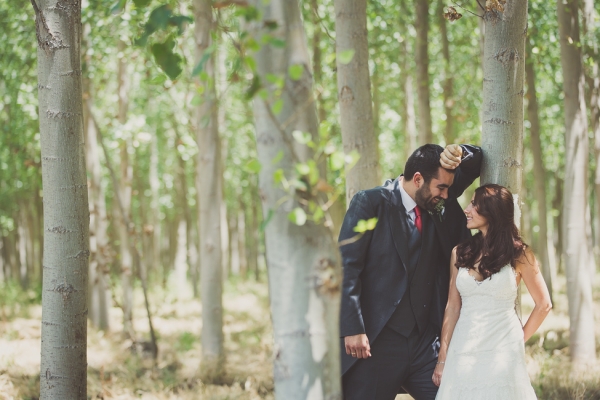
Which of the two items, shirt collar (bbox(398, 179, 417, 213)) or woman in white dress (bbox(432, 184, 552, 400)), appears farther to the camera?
shirt collar (bbox(398, 179, 417, 213))

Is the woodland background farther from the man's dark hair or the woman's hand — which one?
the woman's hand

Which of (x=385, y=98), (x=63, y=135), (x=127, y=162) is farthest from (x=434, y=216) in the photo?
(x=385, y=98)

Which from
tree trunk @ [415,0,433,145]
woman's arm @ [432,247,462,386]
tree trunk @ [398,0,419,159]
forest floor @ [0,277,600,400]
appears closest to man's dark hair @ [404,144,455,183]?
woman's arm @ [432,247,462,386]

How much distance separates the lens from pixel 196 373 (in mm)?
7184

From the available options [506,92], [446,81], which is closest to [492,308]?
[506,92]

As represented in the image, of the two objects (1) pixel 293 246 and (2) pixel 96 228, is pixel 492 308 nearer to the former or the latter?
(1) pixel 293 246

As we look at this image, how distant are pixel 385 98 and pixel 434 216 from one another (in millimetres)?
13682

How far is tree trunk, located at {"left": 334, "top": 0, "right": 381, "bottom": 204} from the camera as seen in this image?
16.3 ft

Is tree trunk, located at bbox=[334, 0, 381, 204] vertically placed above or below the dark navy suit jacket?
above

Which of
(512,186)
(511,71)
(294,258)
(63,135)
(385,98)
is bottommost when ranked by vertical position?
(294,258)

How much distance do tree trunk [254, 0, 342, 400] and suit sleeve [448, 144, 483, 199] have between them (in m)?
1.85

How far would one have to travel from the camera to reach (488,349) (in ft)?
11.8

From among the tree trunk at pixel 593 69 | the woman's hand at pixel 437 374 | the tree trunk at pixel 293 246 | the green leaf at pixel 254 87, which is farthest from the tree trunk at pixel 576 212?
the green leaf at pixel 254 87

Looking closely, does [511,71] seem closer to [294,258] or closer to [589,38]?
[294,258]
